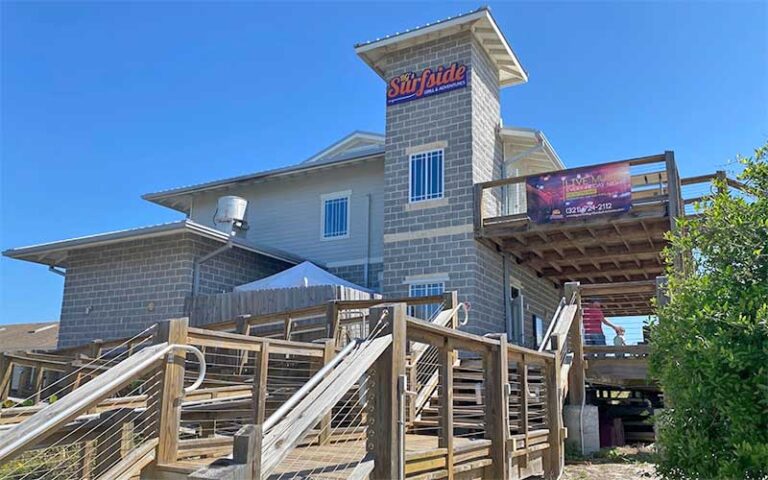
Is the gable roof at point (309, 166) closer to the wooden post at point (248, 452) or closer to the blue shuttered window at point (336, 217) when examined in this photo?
the blue shuttered window at point (336, 217)

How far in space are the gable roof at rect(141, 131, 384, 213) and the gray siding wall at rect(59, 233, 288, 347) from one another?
8.16 ft

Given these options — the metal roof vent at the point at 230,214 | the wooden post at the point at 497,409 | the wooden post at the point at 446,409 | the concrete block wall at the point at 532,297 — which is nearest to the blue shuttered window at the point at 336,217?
the metal roof vent at the point at 230,214

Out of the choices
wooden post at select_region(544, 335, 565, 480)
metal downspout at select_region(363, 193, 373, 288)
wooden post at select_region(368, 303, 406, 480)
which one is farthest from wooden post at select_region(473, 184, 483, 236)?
wooden post at select_region(368, 303, 406, 480)

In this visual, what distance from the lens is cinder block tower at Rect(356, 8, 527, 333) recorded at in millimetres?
12703

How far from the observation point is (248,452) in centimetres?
254

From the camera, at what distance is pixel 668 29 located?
9578 millimetres

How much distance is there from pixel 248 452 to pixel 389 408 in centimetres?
122

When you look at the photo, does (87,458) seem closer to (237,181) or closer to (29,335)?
(237,181)

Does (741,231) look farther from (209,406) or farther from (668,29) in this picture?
(668,29)

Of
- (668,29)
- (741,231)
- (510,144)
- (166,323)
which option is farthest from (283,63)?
(741,231)

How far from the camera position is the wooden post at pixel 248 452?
2.54 meters

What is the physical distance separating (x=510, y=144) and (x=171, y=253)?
8478 mm

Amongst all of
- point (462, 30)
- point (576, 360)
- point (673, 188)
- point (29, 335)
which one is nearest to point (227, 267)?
point (462, 30)

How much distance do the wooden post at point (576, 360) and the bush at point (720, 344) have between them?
229 inches
